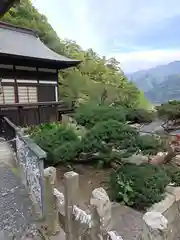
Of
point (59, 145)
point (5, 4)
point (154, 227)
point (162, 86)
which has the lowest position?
point (59, 145)

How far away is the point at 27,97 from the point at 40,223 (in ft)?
27.7

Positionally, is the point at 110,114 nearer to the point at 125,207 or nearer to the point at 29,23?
the point at 125,207

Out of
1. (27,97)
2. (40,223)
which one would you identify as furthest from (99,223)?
(27,97)

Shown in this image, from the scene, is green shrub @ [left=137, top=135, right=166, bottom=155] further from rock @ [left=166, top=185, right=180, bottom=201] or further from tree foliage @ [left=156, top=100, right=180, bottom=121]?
tree foliage @ [left=156, top=100, right=180, bottom=121]

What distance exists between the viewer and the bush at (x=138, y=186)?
3.48 meters

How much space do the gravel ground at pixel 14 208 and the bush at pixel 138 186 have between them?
1.36 meters

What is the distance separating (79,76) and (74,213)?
44.8 feet

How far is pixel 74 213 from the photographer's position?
1798mm

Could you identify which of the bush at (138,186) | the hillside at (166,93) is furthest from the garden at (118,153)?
the hillside at (166,93)

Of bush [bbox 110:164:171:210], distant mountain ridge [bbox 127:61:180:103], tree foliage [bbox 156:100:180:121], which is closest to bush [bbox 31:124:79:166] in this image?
bush [bbox 110:164:171:210]

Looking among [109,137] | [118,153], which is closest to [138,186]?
[109,137]

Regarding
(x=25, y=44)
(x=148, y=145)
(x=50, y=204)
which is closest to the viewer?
Answer: (x=50, y=204)

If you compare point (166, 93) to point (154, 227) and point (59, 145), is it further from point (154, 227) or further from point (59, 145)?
point (154, 227)

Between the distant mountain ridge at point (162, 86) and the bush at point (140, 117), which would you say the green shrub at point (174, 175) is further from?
the distant mountain ridge at point (162, 86)
